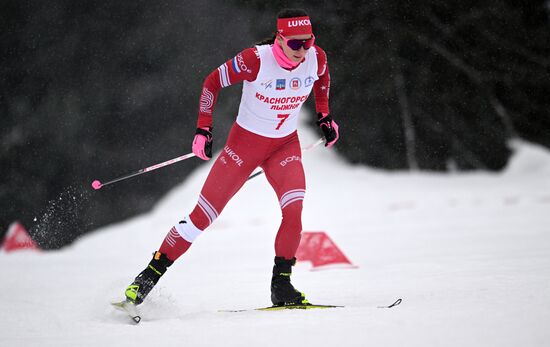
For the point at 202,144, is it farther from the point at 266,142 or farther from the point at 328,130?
the point at 328,130

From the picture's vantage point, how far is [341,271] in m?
6.25

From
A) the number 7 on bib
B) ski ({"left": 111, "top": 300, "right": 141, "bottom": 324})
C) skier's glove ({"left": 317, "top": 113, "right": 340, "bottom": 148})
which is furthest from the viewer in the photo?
skier's glove ({"left": 317, "top": 113, "right": 340, "bottom": 148})

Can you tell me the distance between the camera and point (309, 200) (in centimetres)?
1211

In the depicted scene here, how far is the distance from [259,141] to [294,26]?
0.81m

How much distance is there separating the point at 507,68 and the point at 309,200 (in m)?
4.53

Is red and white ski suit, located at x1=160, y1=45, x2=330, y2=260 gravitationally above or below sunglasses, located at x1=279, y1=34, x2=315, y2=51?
below

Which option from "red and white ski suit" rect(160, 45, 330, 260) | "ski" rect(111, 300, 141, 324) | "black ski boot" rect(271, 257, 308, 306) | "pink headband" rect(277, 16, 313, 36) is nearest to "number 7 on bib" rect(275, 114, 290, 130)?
"red and white ski suit" rect(160, 45, 330, 260)

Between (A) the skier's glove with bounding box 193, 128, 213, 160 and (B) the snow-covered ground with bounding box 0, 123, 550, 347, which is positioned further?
(A) the skier's glove with bounding box 193, 128, 213, 160

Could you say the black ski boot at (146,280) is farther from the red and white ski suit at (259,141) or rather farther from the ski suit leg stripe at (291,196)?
the ski suit leg stripe at (291,196)

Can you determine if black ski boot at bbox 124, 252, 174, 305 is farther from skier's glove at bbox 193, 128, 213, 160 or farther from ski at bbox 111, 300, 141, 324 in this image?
skier's glove at bbox 193, 128, 213, 160

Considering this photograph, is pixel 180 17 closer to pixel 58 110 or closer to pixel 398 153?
pixel 58 110

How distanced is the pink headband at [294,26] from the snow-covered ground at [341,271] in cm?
178

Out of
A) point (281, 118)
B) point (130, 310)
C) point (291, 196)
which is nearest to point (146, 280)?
point (130, 310)

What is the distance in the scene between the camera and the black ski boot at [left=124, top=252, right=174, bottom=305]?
4.30 m
